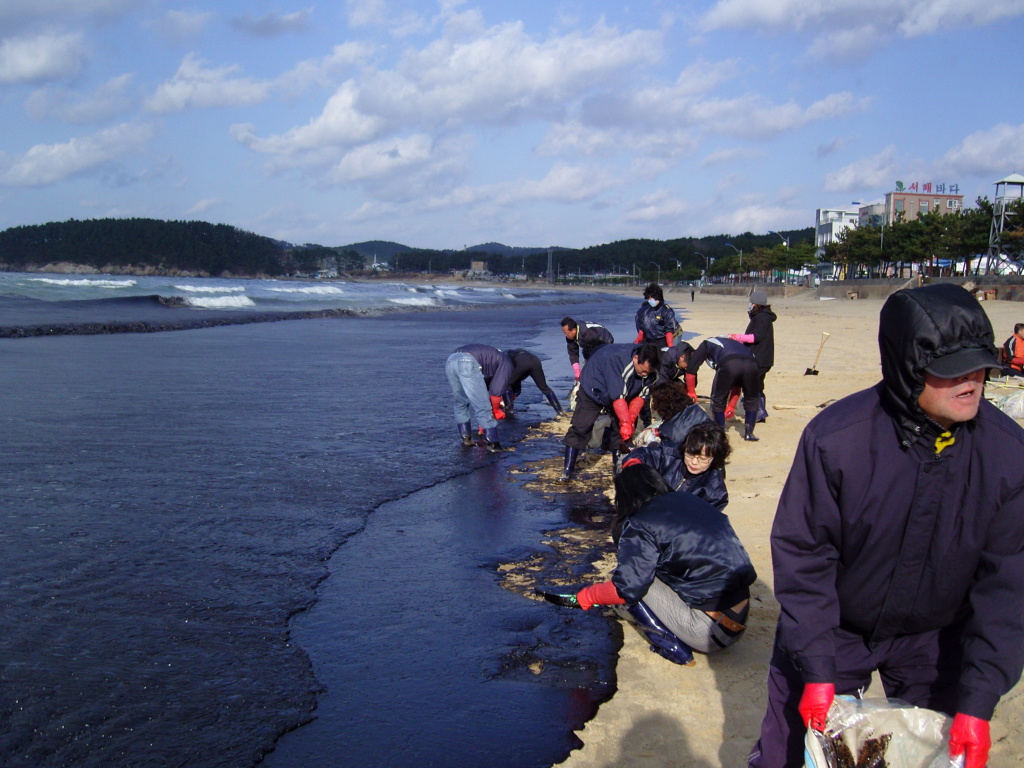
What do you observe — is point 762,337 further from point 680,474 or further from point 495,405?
point 680,474

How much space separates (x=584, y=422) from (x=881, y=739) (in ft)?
18.7

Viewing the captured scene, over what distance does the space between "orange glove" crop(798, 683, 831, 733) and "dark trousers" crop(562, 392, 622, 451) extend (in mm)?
5573

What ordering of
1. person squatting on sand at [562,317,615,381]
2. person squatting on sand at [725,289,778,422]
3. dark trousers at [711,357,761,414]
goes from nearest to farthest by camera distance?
1. dark trousers at [711,357,761,414]
2. person squatting on sand at [725,289,778,422]
3. person squatting on sand at [562,317,615,381]

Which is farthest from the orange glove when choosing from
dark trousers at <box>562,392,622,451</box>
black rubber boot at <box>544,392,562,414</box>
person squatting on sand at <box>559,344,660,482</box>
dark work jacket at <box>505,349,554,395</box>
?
black rubber boot at <box>544,392,562,414</box>

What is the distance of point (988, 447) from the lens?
2.09 meters

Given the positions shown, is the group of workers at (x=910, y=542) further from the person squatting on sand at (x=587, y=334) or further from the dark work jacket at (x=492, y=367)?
the person squatting on sand at (x=587, y=334)

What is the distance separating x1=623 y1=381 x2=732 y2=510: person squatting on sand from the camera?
4695 mm

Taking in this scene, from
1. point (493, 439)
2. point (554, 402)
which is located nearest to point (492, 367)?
point (493, 439)

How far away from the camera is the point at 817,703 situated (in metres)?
2.19

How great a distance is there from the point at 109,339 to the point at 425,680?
A: 24117 millimetres

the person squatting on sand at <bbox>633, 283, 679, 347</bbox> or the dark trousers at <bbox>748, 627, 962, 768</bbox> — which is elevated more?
the person squatting on sand at <bbox>633, 283, 679, 347</bbox>

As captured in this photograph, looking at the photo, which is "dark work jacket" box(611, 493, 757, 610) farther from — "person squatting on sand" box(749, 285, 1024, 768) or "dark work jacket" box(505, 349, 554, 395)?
"dark work jacket" box(505, 349, 554, 395)

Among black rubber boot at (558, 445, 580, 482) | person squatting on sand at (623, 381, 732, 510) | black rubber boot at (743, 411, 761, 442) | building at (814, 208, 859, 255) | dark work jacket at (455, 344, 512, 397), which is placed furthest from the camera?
building at (814, 208, 859, 255)

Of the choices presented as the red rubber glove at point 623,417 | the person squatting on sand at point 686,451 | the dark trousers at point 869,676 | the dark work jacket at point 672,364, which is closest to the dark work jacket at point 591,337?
the dark work jacket at point 672,364
